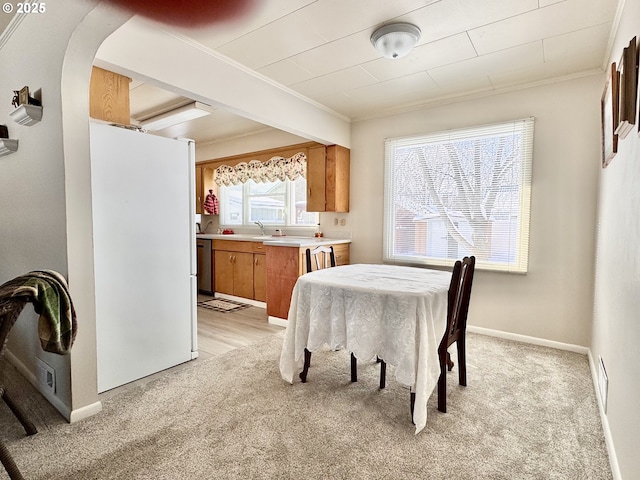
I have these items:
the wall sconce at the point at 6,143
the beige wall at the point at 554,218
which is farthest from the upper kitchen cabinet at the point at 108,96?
the beige wall at the point at 554,218

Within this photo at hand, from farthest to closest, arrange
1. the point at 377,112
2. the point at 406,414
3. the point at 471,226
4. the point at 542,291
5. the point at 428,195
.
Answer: the point at 377,112
the point at 428,195
the point at 471,226
the point at 542,291
the point at 406,414

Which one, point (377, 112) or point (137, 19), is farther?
point (377, 112)

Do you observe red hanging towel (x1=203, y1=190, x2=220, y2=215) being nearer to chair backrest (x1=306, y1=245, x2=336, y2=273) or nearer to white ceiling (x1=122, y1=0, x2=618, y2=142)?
white ceiling (x1=122, y1=0, x2=618, y2=142)

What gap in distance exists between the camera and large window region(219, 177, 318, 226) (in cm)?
488

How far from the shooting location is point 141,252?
2.35 meters

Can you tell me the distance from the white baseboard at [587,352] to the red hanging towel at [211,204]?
4151mm

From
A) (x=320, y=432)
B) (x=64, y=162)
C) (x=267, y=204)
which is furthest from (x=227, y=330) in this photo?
(x=267, y=204)

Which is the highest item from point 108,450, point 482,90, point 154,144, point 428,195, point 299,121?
point 482,90

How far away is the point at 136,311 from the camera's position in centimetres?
234

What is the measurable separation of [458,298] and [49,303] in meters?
2.03

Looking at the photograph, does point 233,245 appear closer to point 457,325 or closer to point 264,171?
point 264,171

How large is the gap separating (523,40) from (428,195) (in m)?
1.57

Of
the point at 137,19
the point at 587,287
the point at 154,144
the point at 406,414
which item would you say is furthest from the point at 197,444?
the point at 587,287

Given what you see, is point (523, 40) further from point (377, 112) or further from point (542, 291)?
point (542, 291)
